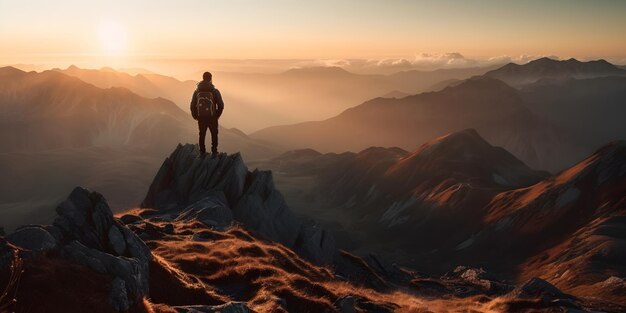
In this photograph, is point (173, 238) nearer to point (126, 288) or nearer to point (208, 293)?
point (208, 293)

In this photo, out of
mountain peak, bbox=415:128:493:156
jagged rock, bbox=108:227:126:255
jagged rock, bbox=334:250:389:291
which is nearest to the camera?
jagged rock, bbox=108:227:126:255

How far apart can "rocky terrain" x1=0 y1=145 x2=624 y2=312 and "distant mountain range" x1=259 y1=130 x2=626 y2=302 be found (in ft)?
129

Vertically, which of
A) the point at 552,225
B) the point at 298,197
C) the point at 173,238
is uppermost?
the point at 173,238

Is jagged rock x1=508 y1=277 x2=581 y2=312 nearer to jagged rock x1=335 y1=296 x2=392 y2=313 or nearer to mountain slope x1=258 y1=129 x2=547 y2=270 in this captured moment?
jagged rock x1=335 y1=296 x2=392 y2=313

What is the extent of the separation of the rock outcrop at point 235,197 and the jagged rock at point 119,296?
23.0 meters

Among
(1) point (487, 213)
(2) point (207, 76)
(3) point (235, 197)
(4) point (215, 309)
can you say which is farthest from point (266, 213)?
(1) point (487, 213)

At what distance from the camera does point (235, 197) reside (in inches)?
1592

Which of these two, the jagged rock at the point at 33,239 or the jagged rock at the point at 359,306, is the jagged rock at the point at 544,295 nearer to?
the jagged rock at the point at 359,306

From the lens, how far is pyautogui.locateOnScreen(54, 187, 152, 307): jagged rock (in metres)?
12.8

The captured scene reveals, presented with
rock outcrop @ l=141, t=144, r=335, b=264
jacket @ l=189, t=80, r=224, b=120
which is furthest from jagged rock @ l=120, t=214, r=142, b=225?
jacket @ l=189, t=80, r=224, b=120

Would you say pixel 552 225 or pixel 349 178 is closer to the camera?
pixel 552 225

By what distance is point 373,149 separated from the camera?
197 meters

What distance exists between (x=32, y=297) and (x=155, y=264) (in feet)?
18.5

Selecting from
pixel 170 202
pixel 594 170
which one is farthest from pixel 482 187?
pixel 170 202
